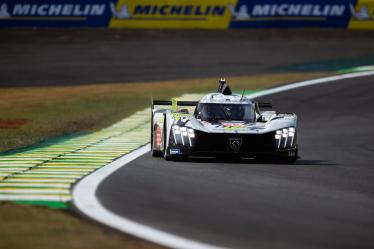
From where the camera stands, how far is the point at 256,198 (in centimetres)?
1217

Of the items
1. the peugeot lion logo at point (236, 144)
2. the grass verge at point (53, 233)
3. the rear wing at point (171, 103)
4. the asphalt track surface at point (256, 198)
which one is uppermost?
the rear wing at point (171, 103)

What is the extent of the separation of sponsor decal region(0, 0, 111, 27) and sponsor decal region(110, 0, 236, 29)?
0.73 metres

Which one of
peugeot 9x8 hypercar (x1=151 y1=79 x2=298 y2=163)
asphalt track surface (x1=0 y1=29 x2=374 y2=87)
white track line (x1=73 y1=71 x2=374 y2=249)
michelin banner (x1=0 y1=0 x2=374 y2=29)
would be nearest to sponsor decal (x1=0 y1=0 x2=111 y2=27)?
michelin banner (x1=0 y1=0 x2=374 y2=29)

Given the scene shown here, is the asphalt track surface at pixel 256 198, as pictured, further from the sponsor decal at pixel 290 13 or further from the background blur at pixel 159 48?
the sponsor decal at pixel 290 13

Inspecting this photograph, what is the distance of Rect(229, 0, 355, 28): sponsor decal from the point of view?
45.2 m

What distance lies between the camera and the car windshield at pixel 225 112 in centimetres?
1861

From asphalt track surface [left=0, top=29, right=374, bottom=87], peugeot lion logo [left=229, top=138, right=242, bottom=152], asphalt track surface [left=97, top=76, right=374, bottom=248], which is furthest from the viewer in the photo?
asphalt track surface [left=0, top=29, right=374, bottom=87]

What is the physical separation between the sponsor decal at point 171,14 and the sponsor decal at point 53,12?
731mm

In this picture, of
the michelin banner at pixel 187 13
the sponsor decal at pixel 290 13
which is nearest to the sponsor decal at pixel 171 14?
the michelin banner at pixel 187 13

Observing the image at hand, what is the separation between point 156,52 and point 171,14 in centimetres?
206

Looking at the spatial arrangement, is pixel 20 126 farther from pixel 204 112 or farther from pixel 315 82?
pixel 315 82

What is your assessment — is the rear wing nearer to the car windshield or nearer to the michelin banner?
the car windshield

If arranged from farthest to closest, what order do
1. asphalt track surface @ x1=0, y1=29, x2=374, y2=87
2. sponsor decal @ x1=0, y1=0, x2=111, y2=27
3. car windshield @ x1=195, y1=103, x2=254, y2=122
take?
sponsor decal @ x1=0, y1=0, x2=111, y2=27 < asphalt track surface @ x1=0, y1=29, x2=374, y2=87 < car windshield @ x1=195, y1=103, x2=254, y2=122

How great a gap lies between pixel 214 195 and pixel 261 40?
35.6 m
